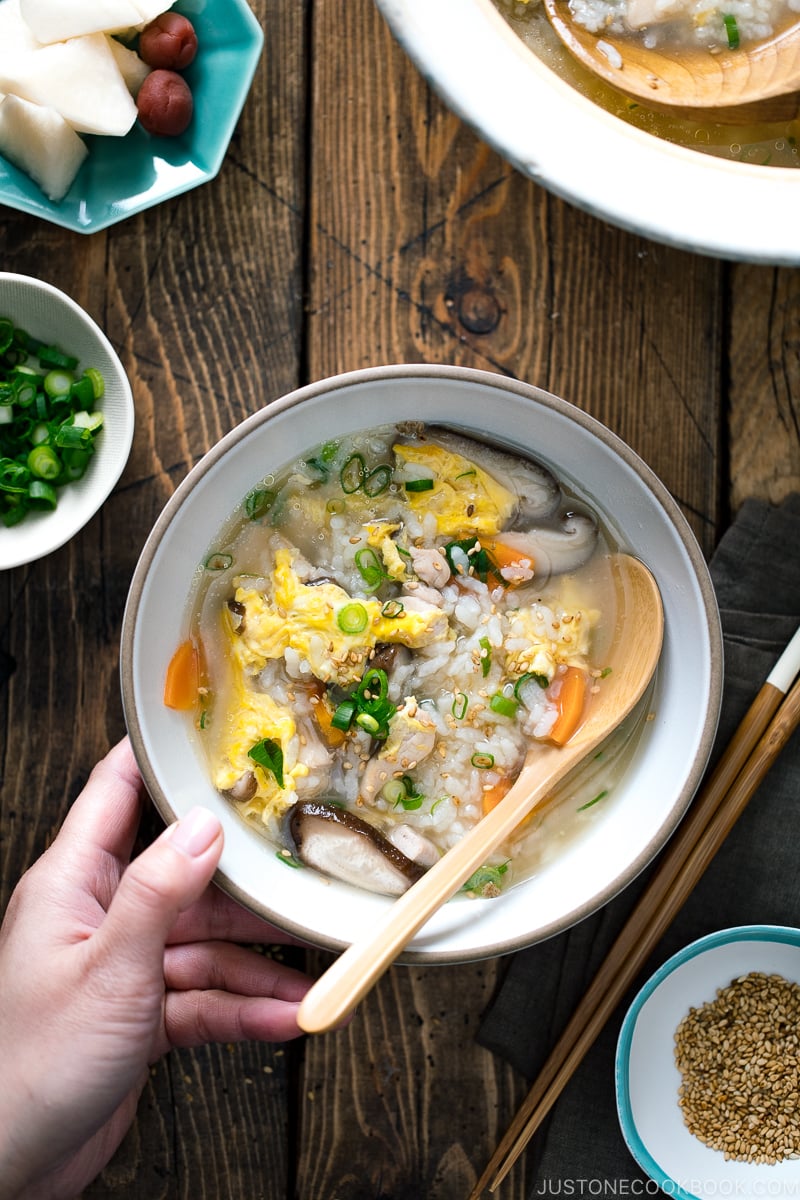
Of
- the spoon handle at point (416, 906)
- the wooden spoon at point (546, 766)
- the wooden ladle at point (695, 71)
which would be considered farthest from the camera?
the wooden ladle at point (695, 71)

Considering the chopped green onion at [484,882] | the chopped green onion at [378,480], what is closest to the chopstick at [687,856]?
the chopped green onion at [484,882]

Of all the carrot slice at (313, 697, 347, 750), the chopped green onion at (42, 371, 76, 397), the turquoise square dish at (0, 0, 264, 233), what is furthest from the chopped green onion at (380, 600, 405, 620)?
the turquoise square dish at (0, 0, 264, 233)

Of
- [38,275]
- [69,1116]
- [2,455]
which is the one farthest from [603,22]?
[69,1116]

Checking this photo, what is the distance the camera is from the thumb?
4.91 ft

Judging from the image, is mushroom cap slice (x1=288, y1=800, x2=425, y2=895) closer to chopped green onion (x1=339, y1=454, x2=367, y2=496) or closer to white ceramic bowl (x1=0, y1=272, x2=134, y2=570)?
chopped green onion (x1=339, y1=454, x2=367, y2=496)

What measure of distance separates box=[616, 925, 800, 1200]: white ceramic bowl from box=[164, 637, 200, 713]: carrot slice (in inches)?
40.9

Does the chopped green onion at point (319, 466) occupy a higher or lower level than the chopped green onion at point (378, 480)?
higher

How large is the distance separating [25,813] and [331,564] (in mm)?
855

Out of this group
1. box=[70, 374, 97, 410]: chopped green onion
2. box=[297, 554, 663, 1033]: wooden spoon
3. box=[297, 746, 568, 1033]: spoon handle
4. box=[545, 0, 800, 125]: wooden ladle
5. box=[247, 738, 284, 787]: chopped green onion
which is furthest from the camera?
box=[70, 374, 97, 410]: chopped green onion

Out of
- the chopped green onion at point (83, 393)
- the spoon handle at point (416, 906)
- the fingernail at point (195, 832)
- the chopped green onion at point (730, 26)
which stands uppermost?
the chopped green onion at point (730, 26)

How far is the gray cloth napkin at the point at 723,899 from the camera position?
1.99m

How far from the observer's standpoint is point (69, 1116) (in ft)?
5.17

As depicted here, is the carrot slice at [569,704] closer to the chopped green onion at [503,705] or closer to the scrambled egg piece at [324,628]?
the chopped green onion at [503,705]

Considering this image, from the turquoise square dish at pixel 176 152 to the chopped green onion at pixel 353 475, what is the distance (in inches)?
24.0
